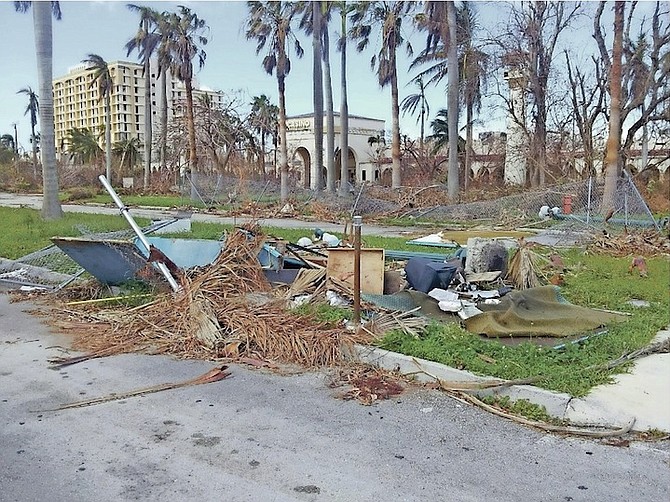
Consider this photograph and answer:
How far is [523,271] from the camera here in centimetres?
777

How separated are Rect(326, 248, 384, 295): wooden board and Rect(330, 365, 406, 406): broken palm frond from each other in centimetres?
193

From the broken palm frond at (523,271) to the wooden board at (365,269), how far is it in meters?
1.93

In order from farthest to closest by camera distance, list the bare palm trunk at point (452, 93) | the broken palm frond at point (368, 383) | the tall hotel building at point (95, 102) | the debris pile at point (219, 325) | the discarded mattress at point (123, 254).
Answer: the tall hotel building at point (95, 102)
the bare palm trunk at point (452, 93)
the discarded mattress at point (123, 254)
the debris pile at point (219, 325)
the broken palm frond at point (368, 383)

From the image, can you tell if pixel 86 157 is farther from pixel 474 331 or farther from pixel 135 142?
pixel 474 331

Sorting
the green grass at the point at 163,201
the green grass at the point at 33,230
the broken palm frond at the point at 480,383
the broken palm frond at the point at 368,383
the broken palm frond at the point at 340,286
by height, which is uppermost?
the green grass at the point at 163,201

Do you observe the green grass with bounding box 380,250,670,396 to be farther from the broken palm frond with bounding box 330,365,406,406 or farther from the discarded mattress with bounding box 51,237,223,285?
the discarded mattress with bounding box 51,237,223,285

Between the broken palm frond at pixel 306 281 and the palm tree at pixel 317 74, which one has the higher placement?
the palm tree at pixel 317 74

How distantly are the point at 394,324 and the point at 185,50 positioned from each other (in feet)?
103

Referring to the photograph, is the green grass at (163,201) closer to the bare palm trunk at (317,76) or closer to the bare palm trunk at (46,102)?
the bare palm trunk at (317,76)

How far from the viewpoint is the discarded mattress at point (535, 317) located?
5.79m

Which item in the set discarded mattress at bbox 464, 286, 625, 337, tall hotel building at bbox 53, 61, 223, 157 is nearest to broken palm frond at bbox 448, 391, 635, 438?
discarded mattress at bbox 464, 286, 625, 337

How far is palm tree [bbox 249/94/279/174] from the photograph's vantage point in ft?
144

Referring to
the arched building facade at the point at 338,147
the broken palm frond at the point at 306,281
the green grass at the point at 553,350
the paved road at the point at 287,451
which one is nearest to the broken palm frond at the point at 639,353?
the green grass at the point at 553,350

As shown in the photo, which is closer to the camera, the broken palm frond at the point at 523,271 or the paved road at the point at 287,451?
the paved road at the point at 287,451
